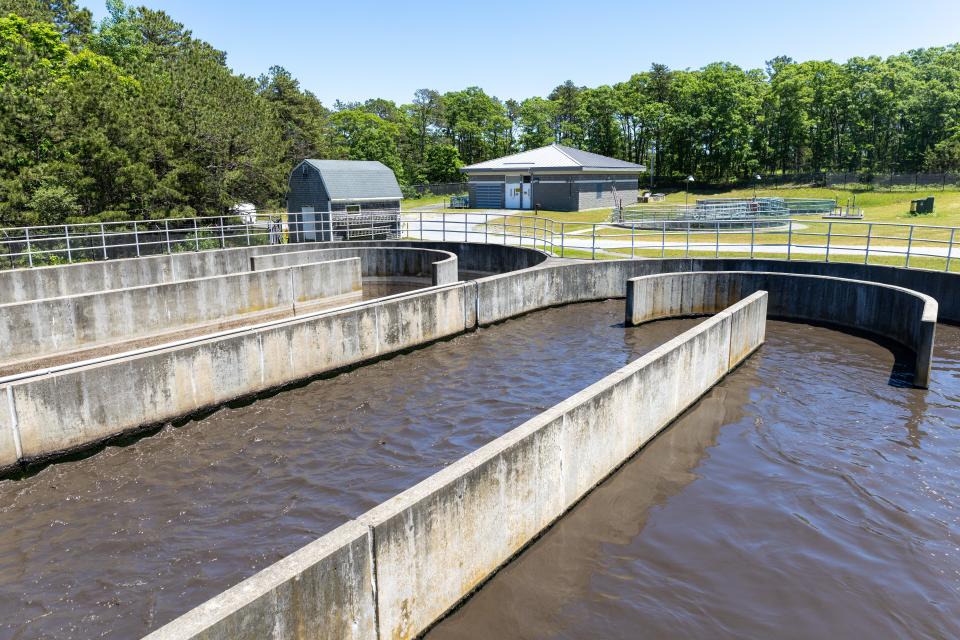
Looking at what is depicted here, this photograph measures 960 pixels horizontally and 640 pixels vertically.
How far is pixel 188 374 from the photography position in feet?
A: 37.3

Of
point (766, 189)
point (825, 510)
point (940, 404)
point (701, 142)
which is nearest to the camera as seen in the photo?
point (825, 510)

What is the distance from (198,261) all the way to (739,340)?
58.0ft

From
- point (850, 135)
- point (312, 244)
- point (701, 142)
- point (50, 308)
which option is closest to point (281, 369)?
point (50, 308)

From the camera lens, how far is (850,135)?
276 feet

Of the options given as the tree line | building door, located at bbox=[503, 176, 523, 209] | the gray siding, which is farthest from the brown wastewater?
building door, located at bbox=[503, 176, 523, 209]

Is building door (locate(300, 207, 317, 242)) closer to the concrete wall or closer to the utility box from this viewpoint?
the concrete wall

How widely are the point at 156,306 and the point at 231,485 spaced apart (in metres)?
9.47

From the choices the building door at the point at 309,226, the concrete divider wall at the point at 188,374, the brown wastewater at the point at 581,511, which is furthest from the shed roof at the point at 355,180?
the brown wastewater at the point at 581,511

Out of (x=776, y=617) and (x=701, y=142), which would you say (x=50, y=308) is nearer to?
(x=776, y=617)

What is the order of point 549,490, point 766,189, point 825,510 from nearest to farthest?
point 549,490 → point 825,510 → point 766,189

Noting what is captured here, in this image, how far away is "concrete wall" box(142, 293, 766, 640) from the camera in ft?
16.2

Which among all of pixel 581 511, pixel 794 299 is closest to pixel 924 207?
pixel 794 299

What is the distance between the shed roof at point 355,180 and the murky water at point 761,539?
2888cm

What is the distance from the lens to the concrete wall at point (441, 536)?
4945 millimetres
